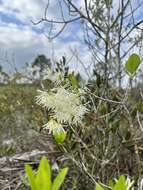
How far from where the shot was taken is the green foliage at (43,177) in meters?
0.97

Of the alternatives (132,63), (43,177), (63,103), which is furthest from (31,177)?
(132,63)

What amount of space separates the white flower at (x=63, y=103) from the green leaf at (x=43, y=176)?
0.75 meters

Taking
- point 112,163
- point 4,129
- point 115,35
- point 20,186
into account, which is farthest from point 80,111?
point 4,129

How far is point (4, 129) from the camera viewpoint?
660 centimetres

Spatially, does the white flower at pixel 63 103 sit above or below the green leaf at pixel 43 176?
above

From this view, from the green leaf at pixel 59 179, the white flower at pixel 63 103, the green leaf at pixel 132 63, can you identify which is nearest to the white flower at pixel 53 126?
the white flower at pixel 63 103

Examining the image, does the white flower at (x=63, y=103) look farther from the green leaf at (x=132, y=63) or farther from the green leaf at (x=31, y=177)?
the green leaf at (x=31, y=177)

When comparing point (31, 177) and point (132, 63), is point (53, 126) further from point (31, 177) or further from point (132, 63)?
point (31, 177)

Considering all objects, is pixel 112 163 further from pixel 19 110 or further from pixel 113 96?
pixel 19 110

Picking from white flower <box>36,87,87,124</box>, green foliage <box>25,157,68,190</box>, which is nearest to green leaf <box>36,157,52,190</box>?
green foliage <box>25,157,68,190</box>

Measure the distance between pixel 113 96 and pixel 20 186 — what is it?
0.88m

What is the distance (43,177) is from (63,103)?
2.49 ft

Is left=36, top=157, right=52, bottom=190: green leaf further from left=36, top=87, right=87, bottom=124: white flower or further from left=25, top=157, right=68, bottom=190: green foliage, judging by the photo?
left=36, top=87, right=87, bottom=124: white flower

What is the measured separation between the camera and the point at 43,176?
978 millimetres
